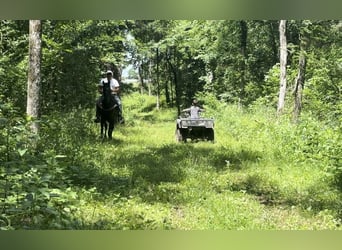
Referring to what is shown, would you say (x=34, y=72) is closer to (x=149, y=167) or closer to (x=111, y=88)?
(x=111, y=88)

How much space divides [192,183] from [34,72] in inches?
47.5

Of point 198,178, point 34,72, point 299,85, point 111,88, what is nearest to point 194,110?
point 198,178

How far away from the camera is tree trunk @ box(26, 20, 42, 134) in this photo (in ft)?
10.3

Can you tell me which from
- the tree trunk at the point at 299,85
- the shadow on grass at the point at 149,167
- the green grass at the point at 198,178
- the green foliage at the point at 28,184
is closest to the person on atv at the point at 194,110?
the green grass at the point at 198,178

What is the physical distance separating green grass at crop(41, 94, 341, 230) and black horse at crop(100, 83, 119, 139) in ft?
0.19

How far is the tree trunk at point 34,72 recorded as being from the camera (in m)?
3.15

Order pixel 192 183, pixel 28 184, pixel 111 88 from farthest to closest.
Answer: pixel 111 88
pixel 192 183
pixel 28 184

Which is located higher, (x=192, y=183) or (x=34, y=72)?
(x=34, y=72)

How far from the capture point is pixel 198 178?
3086 mm

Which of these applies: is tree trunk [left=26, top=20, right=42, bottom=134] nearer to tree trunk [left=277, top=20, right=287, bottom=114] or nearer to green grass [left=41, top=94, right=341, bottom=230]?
green grass [left=41, top=94, right=341, bottom=230]

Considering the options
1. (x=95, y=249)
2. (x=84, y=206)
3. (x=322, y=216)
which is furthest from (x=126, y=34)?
(x=322, y=216)

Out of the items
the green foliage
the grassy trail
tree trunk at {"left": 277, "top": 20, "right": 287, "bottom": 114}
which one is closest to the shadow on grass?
the grassy trail

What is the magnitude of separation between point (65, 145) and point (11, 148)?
33 centimetres

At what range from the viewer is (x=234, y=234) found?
2.91m
